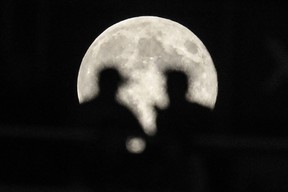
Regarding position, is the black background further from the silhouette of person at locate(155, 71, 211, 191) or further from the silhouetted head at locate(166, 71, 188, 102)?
the silhouetted head at locate(166, 71, 188, 102)

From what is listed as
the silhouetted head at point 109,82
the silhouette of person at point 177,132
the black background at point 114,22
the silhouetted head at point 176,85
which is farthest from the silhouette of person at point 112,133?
the black background at point 114,22

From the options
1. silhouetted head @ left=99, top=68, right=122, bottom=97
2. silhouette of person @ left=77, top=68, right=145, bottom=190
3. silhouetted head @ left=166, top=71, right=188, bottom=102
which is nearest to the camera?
silhouetted head @ left=166, top=71, right=188, bottom=102

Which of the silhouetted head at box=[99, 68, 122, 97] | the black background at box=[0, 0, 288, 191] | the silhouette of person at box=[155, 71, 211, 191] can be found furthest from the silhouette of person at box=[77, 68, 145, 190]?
the black background at box=[0, 0, 288, 191]

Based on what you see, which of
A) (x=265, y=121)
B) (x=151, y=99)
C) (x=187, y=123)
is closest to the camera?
(x=151, y=99)

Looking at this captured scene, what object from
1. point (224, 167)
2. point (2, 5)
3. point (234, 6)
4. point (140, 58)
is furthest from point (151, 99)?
point (2, 5)

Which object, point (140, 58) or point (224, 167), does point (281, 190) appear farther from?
point (140, 58)

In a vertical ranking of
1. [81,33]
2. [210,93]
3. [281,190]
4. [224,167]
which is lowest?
[281,190]

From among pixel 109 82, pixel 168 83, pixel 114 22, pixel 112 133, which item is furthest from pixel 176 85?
pixel 114 22
